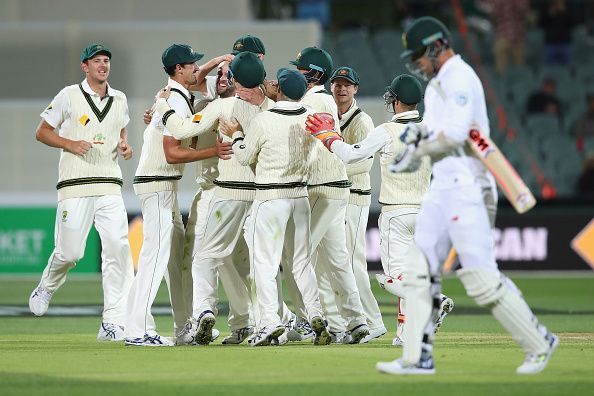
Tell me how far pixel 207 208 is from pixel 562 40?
1805cm

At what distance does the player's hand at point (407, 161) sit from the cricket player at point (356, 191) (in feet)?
10.1

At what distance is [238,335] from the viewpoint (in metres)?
11.1

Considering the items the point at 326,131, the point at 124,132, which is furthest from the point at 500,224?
the point at 326,131

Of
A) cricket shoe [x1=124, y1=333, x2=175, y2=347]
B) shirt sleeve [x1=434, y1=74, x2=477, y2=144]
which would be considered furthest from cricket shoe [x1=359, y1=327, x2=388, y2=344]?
shirt sleeve [x1=434, y1=74, x2=477, y2=144]

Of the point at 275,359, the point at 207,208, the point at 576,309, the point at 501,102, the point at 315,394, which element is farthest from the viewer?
the point at 501,102

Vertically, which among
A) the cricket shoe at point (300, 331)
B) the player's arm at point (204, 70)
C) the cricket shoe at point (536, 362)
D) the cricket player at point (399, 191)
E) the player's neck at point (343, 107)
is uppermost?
the player's arm at point (204, 70)

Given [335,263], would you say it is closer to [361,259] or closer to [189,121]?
[361,259]

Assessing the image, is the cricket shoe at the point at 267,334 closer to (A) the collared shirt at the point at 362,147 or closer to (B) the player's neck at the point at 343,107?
(A) the collared shirt at the point at 362,147

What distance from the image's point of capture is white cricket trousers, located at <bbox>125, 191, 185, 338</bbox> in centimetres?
1059

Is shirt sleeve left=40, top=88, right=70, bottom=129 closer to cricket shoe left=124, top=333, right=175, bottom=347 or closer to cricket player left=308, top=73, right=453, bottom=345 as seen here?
cricket shoe left=124, top=333, right=175, bottom=347

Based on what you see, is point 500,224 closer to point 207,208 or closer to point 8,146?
point 8,146

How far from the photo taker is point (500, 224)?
21406 millimetres

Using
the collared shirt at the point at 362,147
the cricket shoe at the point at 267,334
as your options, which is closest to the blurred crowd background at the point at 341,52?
the cricket shoe at the point at 267,334

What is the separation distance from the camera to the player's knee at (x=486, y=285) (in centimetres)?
816
